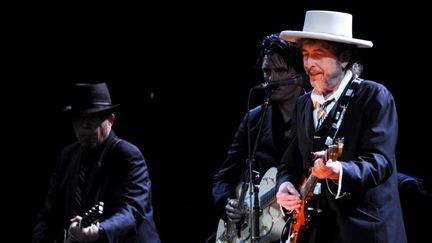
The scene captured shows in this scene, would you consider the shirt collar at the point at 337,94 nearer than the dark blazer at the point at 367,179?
No

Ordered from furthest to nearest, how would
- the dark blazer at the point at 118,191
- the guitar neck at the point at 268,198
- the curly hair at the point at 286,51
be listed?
the dark blazer at the point at 118,191, the curly hair at the point at 286,51, the guitar neck at the point at 268,198

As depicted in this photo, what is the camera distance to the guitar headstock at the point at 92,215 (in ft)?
15.5

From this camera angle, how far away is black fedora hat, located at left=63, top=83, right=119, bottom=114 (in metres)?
5.17

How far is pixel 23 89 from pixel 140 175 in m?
2.19

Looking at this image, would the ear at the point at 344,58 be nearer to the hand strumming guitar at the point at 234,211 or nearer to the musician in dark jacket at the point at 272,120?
the musician in dark jacket at the point at 272,120

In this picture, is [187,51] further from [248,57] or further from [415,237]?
[415,237]

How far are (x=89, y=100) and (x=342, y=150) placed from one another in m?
2.54

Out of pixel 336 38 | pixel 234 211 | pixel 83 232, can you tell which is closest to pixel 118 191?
pixel 83 232

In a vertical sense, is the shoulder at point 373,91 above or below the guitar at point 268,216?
above

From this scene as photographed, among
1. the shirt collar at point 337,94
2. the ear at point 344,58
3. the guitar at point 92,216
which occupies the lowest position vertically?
the guitar at point 92,216

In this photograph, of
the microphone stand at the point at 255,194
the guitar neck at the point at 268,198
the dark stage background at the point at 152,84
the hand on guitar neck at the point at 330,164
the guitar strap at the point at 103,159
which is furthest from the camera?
the dark stage background at the point at 152,84

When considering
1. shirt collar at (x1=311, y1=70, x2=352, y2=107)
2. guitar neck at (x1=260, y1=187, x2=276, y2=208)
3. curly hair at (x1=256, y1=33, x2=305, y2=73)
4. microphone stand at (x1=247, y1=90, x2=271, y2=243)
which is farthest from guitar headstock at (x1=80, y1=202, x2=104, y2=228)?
shirt collar at (x1=311, y1=70, x2=352, y2=107)

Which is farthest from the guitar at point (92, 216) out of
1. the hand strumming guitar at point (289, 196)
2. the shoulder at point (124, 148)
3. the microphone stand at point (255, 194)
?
the hand strumming guitar at point (289, 196)

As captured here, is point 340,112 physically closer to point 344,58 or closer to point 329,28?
point 344,58
